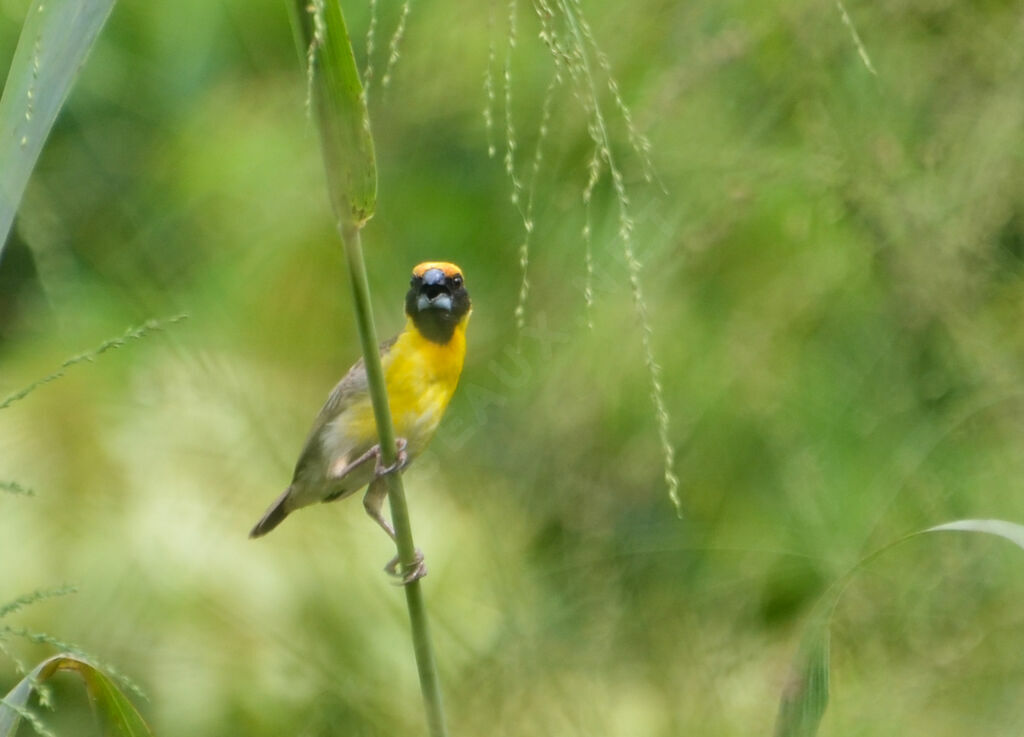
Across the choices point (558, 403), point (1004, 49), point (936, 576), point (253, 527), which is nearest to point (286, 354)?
point (253, 527)

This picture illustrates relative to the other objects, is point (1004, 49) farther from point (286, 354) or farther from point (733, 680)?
point (286, 354)

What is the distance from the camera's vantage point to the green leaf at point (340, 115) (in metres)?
0.76

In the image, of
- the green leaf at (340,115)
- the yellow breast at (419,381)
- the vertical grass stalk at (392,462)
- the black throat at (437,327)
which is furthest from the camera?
the black throat at (437,327)

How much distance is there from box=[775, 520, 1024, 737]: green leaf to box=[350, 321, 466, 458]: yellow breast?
110cm

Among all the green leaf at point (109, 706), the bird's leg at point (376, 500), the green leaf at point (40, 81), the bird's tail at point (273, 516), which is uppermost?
the green leaf at point (40, 81)

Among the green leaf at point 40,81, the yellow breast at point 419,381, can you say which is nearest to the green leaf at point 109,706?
the green leaf at point 40,81

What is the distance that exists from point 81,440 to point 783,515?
1.34 metres

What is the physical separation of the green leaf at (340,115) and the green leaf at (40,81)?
0.14 metres

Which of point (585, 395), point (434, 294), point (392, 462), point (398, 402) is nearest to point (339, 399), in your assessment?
point (398, 402)

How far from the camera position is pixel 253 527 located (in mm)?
2262

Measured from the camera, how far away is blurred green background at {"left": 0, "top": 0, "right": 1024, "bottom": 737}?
1.72 metres

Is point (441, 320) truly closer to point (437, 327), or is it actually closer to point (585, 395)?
point (437, 327)

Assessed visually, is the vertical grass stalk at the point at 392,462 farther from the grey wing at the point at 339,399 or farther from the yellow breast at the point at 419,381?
the grey wing at the point at 339,399

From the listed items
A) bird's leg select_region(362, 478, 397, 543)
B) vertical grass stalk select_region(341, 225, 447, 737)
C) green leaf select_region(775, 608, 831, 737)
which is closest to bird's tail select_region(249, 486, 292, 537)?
bird's leg select_region(362, 478, 397, 543)
